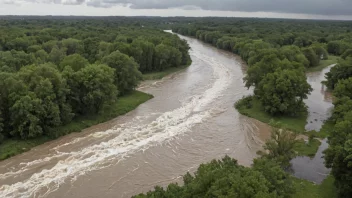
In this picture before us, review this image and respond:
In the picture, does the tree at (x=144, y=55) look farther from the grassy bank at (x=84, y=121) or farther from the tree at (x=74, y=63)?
the tree at (x=74, y=63)

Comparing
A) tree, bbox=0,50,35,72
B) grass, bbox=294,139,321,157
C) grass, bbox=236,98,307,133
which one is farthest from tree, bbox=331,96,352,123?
tree, bbox=0,50,35,72

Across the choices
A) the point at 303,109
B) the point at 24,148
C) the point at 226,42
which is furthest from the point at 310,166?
the point at 226,42

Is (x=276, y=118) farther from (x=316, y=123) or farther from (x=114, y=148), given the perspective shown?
(x=114, y=148)

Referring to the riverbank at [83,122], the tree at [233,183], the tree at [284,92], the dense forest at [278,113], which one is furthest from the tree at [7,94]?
the tree at [284,92]

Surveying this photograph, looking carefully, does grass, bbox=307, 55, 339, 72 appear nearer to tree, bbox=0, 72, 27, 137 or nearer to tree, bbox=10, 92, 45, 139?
tree, bbox=10, 92, 45, 139

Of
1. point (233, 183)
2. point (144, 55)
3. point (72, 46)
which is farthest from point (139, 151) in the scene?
point (72, 46)
